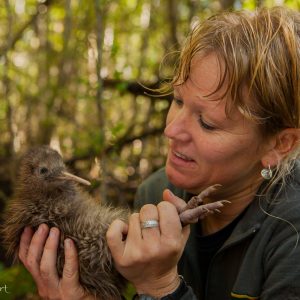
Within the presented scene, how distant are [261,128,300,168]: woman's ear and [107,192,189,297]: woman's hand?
473mm

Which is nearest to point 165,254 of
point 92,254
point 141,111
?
point 92,254

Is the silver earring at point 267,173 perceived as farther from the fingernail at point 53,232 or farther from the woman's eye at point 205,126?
the fingernail at point 53,232

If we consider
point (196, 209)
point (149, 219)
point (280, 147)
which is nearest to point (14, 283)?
point (149, 219)

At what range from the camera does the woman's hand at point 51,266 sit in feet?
8.12

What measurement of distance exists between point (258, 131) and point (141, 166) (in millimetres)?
3878

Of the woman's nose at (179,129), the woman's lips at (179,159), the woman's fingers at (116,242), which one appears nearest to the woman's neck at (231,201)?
the woman's lips at (179,159)

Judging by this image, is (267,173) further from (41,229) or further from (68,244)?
(41,229)

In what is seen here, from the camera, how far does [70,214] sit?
2703mm

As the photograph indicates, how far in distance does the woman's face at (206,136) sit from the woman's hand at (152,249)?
173 mm

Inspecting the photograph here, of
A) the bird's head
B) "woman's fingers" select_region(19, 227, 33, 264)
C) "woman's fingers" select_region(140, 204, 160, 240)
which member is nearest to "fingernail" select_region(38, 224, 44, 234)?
"woman's fingers" select_region(19, 227, 33, 264)

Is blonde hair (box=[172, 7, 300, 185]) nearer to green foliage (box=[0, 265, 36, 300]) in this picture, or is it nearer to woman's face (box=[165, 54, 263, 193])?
woman's face (box=[165, 54, 263, 193])

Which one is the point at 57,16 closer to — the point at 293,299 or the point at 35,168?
the point at 35,168

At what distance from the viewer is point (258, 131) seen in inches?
93.5

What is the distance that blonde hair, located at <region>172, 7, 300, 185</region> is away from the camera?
2.25 metres
